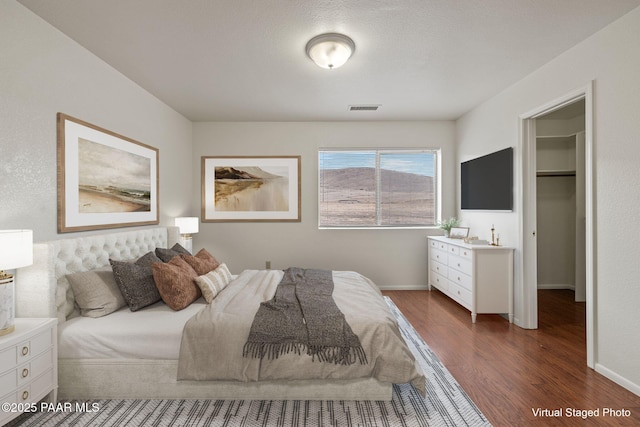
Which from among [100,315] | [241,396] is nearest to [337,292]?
[241,396]

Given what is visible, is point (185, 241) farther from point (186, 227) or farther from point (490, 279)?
point (490, 279)

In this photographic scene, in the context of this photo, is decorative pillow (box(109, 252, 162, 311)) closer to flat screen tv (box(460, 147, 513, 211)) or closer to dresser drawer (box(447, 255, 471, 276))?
dresser drawer (box(447, 255, 471, 276))

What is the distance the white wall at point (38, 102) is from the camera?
1900 millimetres

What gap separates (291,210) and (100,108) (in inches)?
105

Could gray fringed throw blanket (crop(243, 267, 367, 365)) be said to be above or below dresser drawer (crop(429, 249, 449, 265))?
below

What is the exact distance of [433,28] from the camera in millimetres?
2232

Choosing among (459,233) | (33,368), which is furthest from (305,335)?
(459,233)

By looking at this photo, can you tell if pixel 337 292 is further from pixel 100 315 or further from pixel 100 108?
pixel 100 108

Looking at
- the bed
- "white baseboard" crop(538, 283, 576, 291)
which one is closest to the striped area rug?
the bed

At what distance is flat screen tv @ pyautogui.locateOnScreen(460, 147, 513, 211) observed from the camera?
11.2 ft

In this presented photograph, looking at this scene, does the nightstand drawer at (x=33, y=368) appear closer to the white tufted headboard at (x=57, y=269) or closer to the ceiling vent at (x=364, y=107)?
the white tufted headboard at (x=57, y=269)

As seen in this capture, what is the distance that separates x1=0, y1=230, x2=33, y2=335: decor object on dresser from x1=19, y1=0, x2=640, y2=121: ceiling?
1546 mm

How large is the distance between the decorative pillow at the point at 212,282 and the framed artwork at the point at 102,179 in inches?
43.4

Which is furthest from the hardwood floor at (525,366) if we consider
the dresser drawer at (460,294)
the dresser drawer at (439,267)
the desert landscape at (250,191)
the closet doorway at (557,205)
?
the desert landscape at (250,191)
